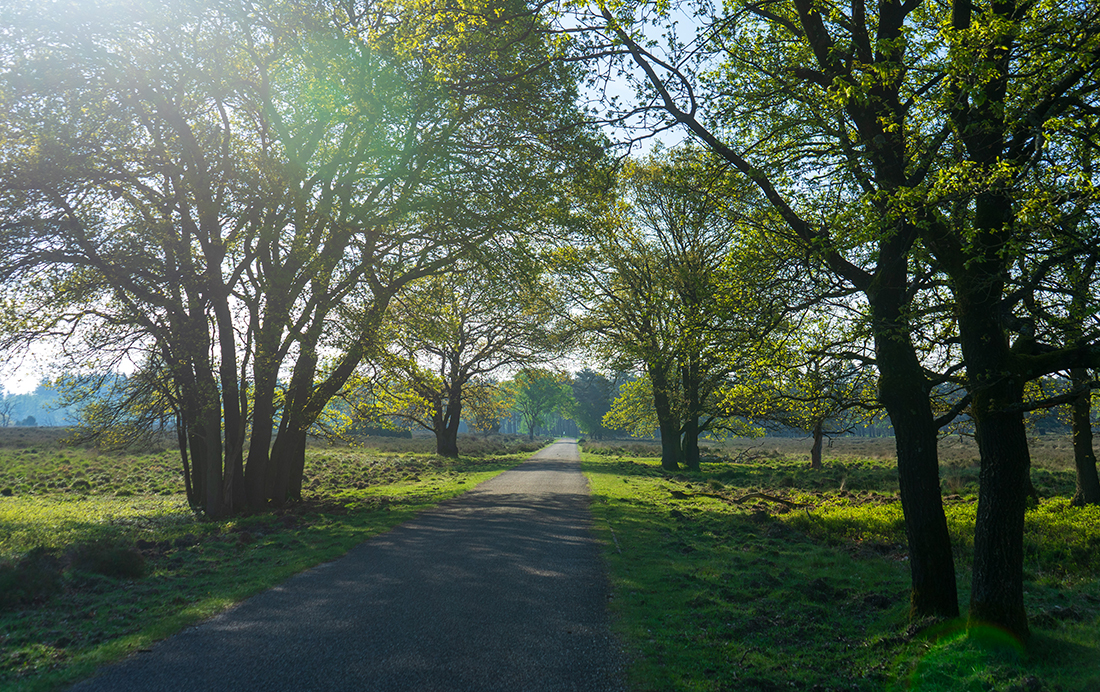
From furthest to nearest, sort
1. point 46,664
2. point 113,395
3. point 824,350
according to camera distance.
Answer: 1. point 113,395
2. point 824,350
3. point 46,664

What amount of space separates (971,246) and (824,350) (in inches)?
128

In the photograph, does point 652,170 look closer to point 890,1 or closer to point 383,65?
point 383,65

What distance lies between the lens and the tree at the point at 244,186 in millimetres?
12148

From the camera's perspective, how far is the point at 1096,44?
5.10 meters

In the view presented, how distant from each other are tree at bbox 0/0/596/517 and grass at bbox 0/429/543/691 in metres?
2.51

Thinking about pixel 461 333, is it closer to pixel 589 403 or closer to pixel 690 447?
pixel 690 447

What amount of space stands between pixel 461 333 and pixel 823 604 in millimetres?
29213

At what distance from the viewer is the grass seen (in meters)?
5.77

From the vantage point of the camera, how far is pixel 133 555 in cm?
862

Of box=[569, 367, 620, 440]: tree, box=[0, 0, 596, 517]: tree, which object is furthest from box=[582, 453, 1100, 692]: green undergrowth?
box=[569, 367, 620, 440]: tree

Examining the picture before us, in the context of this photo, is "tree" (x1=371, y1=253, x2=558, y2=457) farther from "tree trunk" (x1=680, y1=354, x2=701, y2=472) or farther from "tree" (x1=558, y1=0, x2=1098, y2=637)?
"tree" (x1=558, y1=0, x2=1098, y2=637)

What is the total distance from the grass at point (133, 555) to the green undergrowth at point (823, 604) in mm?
5053

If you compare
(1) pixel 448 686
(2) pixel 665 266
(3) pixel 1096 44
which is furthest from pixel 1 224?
(2) pixel 665 266

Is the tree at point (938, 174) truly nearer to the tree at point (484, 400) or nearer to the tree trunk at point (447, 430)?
the tree at point (484, 400)
